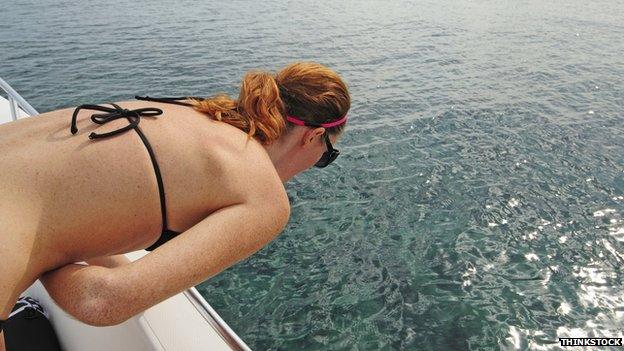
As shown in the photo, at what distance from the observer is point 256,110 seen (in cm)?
224

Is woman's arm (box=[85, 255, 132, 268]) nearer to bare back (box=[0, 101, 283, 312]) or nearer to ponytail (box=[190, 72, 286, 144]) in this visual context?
bare back (box=[0, 101, 283, 312])

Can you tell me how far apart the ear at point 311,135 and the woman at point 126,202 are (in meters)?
0.32

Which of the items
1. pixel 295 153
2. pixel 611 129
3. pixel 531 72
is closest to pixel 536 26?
pixel 531 72

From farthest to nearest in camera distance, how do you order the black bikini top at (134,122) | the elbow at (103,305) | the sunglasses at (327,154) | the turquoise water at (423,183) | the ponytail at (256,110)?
the turquoise water at (423,183) → the sunglasses at (327,154) → the ponytail at (256,110) → the black bikini top at (134,122) → the elbow at (103,305)

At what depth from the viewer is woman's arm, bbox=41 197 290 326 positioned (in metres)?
1.60

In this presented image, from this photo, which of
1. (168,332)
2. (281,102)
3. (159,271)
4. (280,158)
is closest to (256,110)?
(281,102)

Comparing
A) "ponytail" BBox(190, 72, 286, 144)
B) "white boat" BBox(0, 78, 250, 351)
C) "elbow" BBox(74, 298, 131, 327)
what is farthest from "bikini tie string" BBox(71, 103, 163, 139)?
"white boat" BBox(0, 78, 250, 351)

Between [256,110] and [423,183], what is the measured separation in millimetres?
6213

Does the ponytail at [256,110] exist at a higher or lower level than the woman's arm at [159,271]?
higher

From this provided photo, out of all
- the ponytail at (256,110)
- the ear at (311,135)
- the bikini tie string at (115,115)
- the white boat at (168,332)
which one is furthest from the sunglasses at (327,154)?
the white boat at (168,332)

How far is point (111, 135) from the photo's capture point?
185cm

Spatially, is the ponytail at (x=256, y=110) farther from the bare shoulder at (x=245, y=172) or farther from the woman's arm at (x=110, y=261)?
the woman's arm at (x=110, y=261)

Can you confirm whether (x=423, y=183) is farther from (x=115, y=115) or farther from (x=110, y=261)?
(x=115, y=115)

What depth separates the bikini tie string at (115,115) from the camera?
1.85 meters
